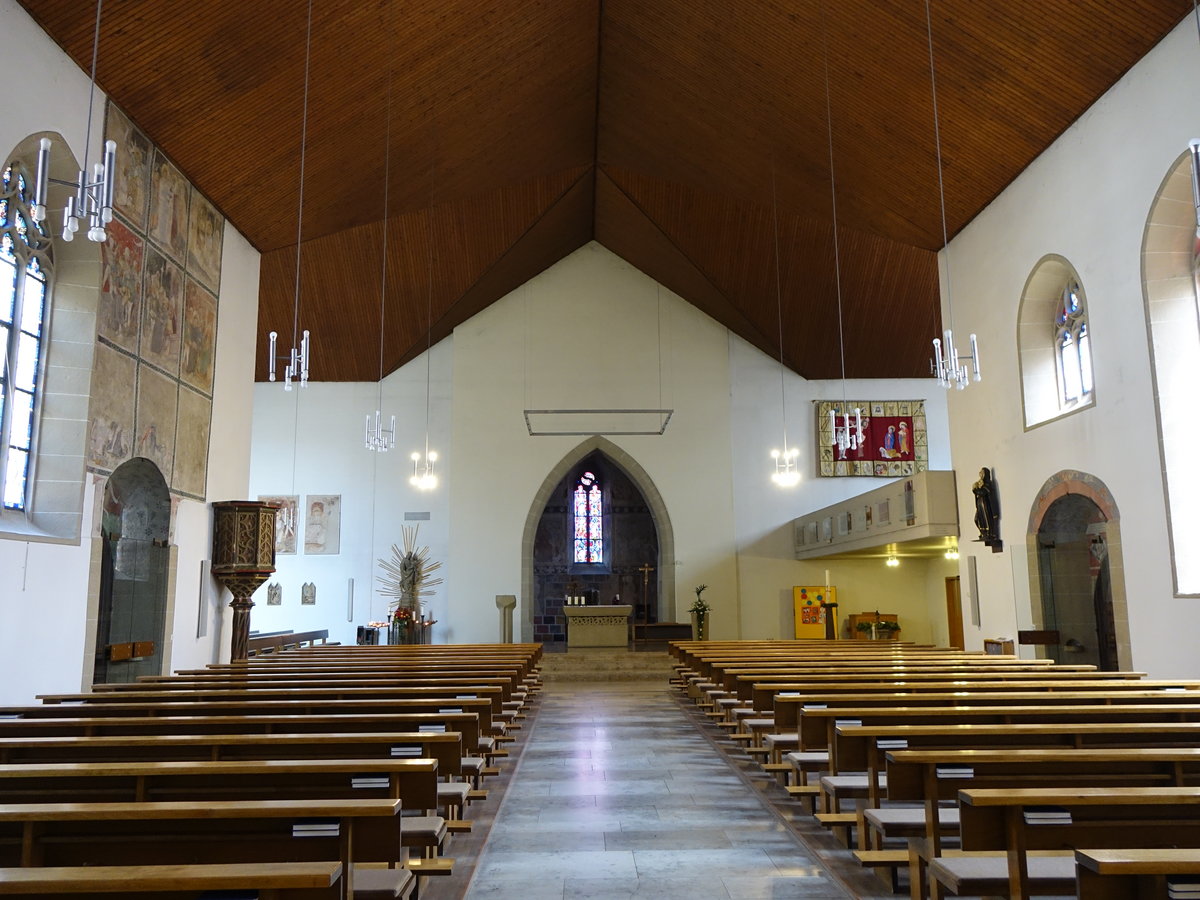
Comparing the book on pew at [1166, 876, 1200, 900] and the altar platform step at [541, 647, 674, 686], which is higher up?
the book on pew at [1166, 876, 1200, 900]

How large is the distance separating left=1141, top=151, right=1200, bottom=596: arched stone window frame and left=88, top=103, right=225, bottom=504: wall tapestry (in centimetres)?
899

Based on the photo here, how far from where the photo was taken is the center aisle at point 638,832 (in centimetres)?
379

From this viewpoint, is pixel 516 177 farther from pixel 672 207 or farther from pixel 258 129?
pixel 258 129

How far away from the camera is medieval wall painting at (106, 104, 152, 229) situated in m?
8.34

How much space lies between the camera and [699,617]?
17.2 meters

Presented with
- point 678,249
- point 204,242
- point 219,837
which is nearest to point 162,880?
point 219,837

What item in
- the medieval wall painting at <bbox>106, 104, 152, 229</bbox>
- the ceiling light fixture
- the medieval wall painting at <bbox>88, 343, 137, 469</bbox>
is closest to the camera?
the medieval wall painting at <bbox>88, 343, 137, 469</bbox>

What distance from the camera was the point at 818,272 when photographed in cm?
1426

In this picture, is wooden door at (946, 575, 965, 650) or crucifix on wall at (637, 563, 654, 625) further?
crucifix on wall at (637, 563, 654, 625)

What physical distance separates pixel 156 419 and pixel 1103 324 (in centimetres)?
912

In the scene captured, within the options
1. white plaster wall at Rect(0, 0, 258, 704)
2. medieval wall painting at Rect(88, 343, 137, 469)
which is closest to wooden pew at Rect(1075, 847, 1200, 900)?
white plaster wall at Rect(0, 0, 258, 704)

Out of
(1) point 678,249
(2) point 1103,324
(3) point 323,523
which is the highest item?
(1) point 678,249

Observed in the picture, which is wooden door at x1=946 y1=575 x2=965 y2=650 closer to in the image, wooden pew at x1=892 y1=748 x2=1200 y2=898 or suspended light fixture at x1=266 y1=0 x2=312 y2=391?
suspended light fixture at x1=266 y1=0 x2=312 y2=391

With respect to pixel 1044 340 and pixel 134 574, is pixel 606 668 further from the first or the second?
pixel 1044 340
